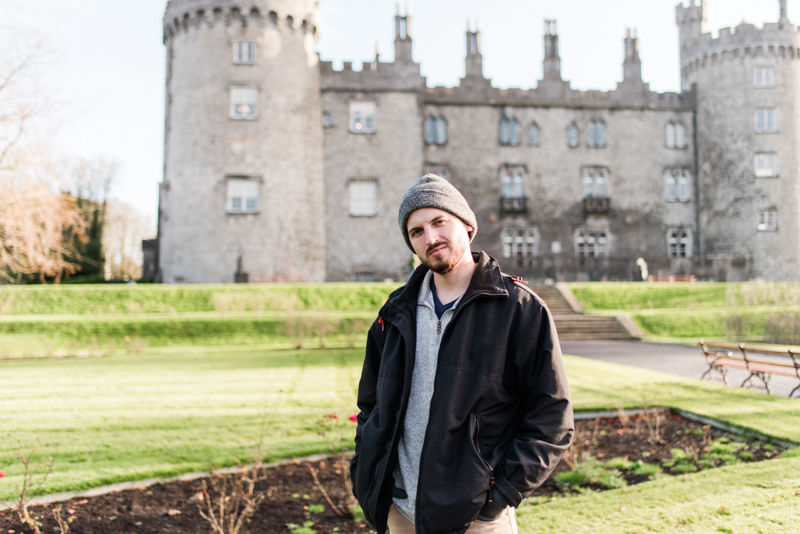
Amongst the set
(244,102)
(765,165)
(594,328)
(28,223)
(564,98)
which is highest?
(564,98)

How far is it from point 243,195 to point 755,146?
1100 inches

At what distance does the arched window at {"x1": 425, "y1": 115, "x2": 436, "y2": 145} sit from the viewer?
105ft

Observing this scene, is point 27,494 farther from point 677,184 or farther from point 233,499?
point 677,184

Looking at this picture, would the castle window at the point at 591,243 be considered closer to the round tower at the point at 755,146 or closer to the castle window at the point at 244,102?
the round tower at the point at 755,146

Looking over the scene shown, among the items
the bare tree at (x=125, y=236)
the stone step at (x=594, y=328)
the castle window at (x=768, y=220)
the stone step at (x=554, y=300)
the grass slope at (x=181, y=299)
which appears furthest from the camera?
the bare tree at (x=125, y=236)

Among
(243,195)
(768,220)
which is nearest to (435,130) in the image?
(243,195)

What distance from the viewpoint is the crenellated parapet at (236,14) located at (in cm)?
2725

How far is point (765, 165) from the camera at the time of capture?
3212cm

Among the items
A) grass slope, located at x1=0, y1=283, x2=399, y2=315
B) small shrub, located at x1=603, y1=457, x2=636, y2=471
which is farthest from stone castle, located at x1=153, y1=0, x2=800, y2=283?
small shrub, located at x1=603, y1=457, x2=636, y2=471

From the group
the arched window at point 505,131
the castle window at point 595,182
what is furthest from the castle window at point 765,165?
the arched window at point 505,131

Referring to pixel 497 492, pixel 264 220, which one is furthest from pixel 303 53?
pixel 497 492

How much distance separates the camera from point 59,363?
560 inches

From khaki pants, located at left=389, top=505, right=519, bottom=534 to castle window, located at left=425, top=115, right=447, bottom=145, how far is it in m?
30.6

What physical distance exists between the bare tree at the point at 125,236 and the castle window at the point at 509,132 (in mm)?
35622
